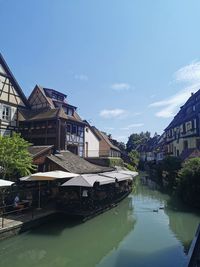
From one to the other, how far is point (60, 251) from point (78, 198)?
6.59m

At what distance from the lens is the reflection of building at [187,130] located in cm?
3778

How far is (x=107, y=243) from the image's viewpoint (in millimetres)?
13383

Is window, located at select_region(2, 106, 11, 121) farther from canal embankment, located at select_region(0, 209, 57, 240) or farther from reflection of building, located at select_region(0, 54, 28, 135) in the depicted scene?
canal embankment, located at select_region(0, 209, 57, 240)

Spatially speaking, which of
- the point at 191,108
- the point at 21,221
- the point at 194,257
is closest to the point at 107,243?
the point at 21,221

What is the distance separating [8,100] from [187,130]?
27252 mm

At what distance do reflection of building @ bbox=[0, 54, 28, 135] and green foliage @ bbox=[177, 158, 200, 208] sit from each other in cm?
1764

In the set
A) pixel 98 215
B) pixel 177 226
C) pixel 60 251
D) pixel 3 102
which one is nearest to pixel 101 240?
pixel 60 251

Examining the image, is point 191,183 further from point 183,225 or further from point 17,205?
point 17,205

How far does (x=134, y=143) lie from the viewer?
104m

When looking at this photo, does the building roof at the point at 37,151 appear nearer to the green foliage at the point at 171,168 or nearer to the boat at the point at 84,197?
the boat at the point at 84,197

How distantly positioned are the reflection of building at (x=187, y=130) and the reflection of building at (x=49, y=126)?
47.7 ft

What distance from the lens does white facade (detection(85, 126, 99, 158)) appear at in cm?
4031

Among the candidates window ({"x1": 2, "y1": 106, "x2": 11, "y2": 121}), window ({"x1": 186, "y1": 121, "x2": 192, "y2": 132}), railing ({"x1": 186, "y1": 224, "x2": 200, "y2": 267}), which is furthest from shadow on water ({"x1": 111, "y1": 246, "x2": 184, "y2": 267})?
window ({"x1": 186, "y1": 121, "x2": 192, "y2": 132})

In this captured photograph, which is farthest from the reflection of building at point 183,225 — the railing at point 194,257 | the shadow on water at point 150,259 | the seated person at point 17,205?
the seated person at point 17,205
